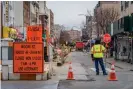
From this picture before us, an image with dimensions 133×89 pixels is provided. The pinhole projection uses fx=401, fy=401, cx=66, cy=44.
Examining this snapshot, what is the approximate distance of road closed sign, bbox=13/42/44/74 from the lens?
16.0 metres

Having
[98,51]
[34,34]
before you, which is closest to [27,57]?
[34,34]

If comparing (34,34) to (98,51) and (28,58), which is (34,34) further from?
(98,51)

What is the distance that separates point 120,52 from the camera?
42.2 m

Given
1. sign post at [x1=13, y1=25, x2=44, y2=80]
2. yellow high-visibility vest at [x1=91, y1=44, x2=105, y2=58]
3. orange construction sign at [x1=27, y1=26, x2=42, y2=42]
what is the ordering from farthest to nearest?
1. yellow high-visibility vest at [x1=91, y1=44, x2=105, y2=58]
2. orange construction sign at [x1=27, y1=26, x2=42, y2=42]
3. sign post at [x1=13, y1=25, x2=44, y2=80]

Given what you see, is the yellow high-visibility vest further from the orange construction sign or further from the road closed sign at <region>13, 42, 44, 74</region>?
the road closed sign at <region>13, 42, 44, 74</region>

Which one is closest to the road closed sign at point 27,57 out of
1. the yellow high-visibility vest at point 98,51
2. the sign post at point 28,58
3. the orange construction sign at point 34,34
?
the sign post at point 28,58

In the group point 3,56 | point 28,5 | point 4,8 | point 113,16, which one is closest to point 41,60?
point 3,56

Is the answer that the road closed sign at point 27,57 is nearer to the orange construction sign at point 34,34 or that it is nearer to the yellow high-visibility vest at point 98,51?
the orange construction sign at point 34,34

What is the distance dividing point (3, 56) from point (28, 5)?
71.1 m

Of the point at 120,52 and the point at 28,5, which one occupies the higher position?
the point at 28,5

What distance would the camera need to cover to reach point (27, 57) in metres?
16.1

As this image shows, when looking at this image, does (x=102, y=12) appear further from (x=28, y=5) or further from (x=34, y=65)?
(x=34, y=65)

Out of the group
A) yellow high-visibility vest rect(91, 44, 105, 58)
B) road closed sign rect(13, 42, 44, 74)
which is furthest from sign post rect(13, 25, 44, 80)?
yellow high-visibility vest rect(91, 44, 105, 58)

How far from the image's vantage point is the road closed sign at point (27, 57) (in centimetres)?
1605
